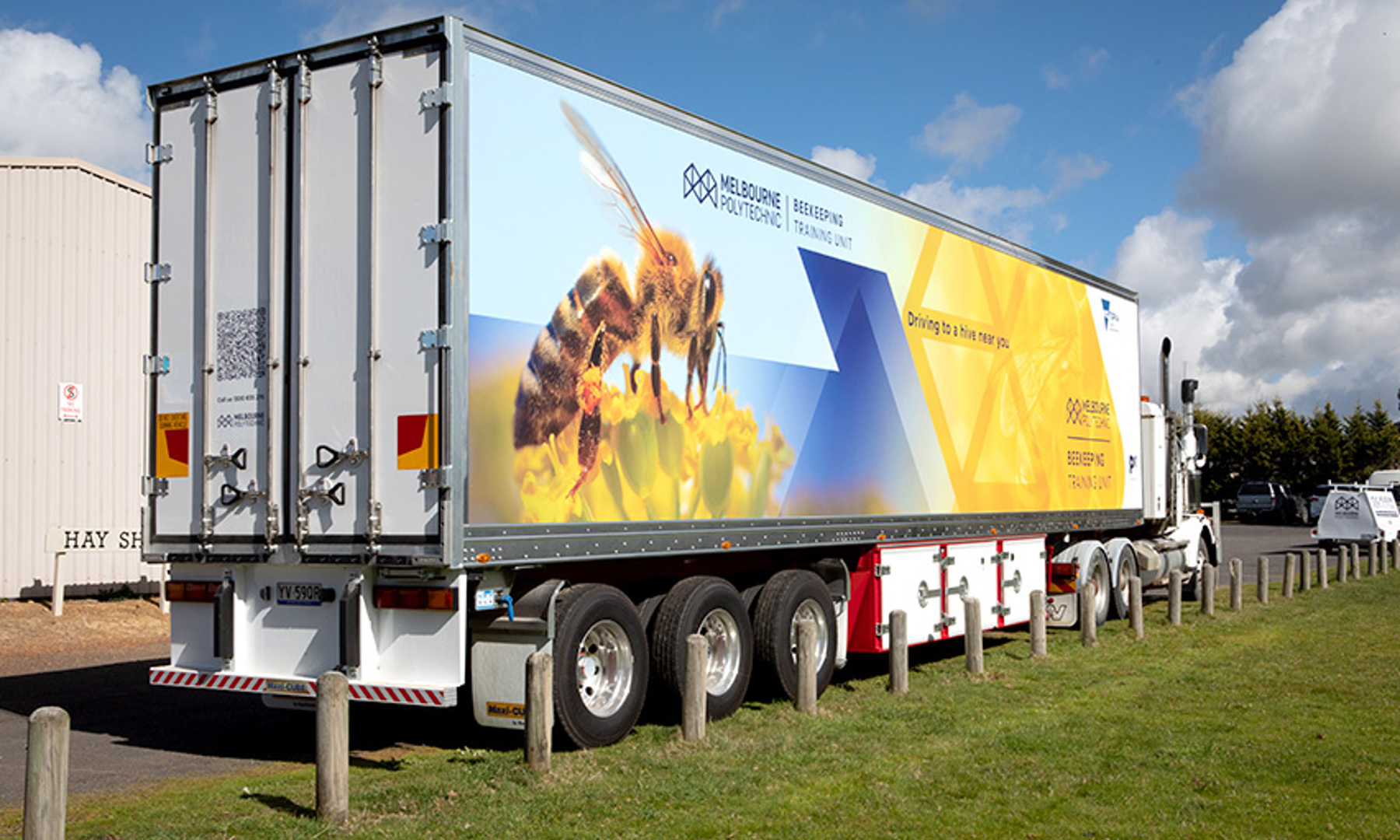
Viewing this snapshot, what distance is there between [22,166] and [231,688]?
1162 centimetres

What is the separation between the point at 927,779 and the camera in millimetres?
→ 7969

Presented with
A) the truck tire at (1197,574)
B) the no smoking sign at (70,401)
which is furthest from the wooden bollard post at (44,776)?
the truck tire at (1197,574)

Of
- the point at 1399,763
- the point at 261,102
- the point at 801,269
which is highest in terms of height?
the point at 261,102

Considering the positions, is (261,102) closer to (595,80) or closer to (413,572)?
(595,80)

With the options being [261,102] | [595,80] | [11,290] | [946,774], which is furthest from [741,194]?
[11,290]

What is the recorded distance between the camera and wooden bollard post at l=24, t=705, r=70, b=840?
565 cm

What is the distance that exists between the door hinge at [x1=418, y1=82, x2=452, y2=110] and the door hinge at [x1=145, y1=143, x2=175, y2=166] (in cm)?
229

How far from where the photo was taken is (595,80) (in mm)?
9281

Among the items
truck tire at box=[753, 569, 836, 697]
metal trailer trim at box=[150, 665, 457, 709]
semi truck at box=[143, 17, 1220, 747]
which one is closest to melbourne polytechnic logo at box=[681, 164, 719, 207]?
semi truck at box=[143, 17, 1220, 747]

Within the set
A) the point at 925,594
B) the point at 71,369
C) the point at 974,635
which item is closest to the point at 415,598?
the point at 925,594

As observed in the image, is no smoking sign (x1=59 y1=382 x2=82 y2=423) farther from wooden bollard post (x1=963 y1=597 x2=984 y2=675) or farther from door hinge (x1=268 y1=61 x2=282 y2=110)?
wooden bollard post (x1=963 y1=597 x2=984 y2=675)

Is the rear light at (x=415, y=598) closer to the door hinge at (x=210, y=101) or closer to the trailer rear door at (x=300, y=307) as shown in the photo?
the trailer rear door at (x=300, y=307)

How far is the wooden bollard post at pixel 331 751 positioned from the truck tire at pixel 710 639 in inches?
111

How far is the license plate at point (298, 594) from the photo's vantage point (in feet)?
27.7
